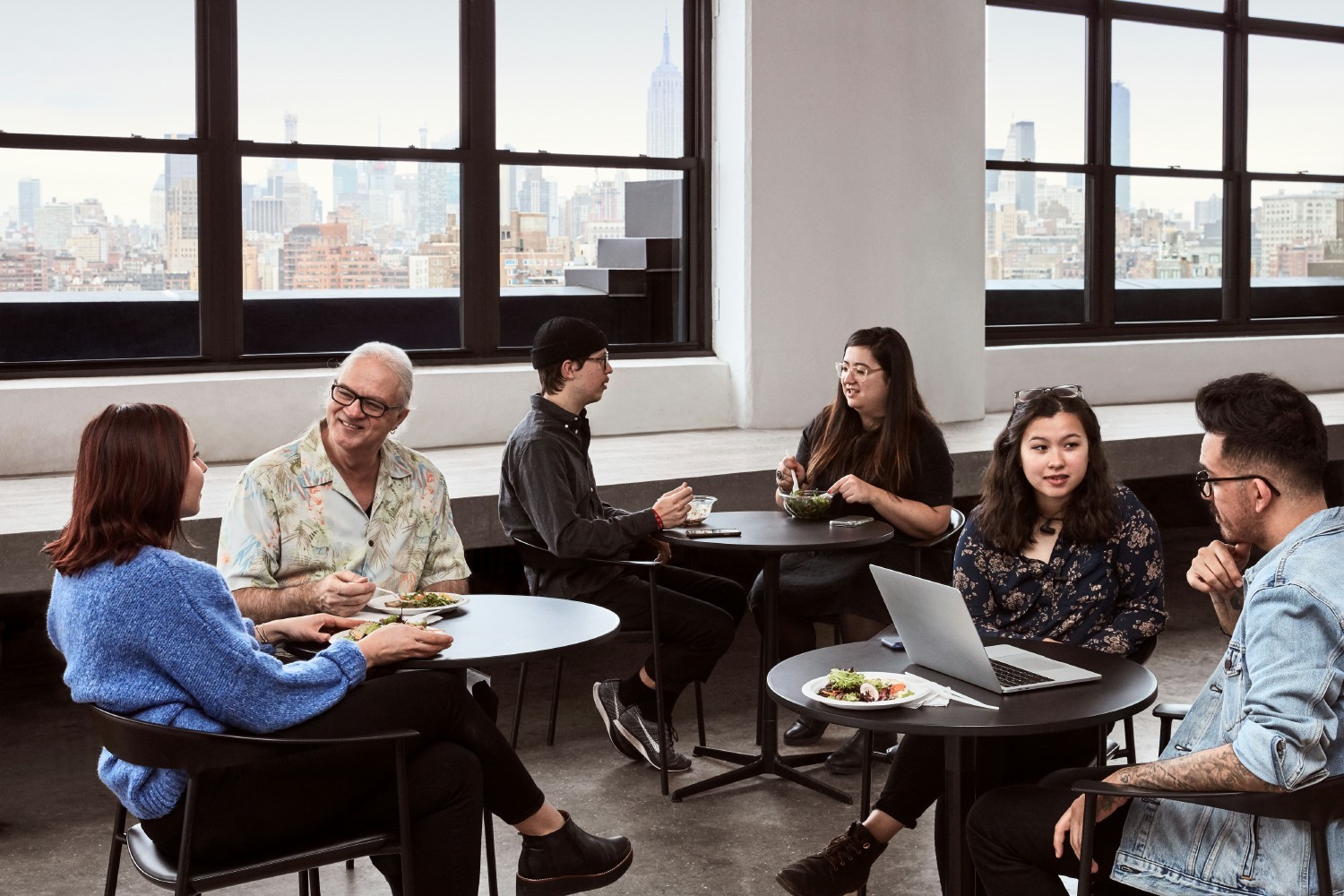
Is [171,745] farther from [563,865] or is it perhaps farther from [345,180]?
[345,180]

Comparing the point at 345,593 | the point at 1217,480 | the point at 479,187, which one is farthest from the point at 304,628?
the point at 479,187

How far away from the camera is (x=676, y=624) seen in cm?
380

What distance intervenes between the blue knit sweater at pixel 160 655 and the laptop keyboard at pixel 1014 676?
1177 mm

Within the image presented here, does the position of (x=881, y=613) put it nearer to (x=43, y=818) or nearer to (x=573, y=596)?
(x=573, y=596)

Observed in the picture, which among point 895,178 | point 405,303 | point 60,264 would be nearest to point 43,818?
point 60,264

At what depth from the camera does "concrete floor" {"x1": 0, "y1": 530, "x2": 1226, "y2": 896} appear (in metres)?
3.12

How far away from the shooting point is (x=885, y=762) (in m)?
3.85

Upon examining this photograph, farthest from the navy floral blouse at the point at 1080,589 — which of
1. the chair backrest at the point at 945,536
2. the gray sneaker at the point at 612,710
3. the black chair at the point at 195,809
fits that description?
the gray sneaker at the point at 612,710

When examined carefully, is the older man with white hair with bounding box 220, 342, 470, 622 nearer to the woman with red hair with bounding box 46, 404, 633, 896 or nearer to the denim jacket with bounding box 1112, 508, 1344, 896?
the woman with red hair with bounding box 46, 404, 633, 896

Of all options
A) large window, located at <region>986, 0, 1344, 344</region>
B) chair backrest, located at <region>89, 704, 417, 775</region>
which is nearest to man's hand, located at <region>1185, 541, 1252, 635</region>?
chair backrest, located at <region>89, 704, 417, 775</region>

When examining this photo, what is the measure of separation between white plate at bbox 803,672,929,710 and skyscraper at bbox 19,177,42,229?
168 inches

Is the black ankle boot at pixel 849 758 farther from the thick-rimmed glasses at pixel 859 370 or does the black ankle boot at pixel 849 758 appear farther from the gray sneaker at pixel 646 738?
the thick-rimmed glasses at pixel 859 370

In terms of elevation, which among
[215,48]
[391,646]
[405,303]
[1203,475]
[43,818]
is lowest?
[43,818]

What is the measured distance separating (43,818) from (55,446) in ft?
6.96
